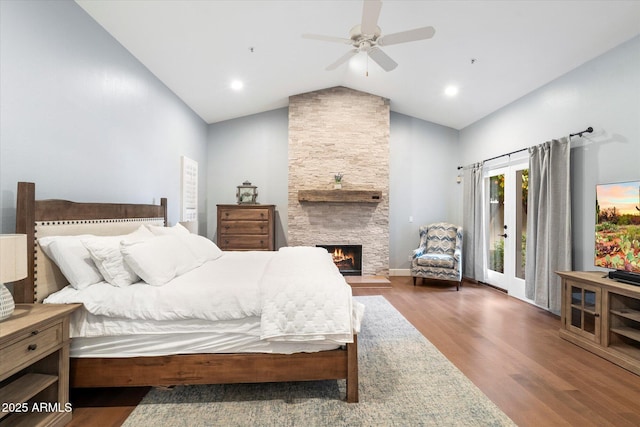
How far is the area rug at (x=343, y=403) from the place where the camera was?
183cm

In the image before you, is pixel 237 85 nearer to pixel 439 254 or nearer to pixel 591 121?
pixel 439 254

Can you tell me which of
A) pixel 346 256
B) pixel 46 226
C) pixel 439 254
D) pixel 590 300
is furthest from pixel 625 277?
pixel 46 226

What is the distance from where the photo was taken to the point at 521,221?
446 centimetres

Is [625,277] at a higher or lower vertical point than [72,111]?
lower

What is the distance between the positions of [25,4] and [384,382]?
3506 millimetres

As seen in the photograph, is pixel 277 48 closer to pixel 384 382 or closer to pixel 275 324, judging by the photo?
pixel 275 324

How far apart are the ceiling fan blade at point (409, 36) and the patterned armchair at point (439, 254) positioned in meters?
3.42

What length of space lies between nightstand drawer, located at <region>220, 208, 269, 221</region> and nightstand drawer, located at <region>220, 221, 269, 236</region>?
0.07 meters

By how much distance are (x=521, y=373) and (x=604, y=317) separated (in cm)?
95

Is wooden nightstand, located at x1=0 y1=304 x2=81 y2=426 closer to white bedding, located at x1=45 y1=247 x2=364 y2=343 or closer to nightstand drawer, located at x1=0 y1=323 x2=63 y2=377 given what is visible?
nightstand drawer, located at x1=0 y1=323 x2=63 y2=377

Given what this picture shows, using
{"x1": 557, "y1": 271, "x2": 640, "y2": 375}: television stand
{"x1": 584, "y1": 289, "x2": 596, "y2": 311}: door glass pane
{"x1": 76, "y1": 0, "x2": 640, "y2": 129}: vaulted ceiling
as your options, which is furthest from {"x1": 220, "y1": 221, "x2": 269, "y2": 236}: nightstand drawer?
{"x1": 584, "y1": 289, "x2": 596, "y2": 311}: door glass pane

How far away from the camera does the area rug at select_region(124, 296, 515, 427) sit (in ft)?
6.00

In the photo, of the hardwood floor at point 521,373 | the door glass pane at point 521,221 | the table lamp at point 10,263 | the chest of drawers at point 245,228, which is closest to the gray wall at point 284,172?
the chest of drawers at point 245,228

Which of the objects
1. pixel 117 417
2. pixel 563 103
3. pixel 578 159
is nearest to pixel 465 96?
pixel 563 103
